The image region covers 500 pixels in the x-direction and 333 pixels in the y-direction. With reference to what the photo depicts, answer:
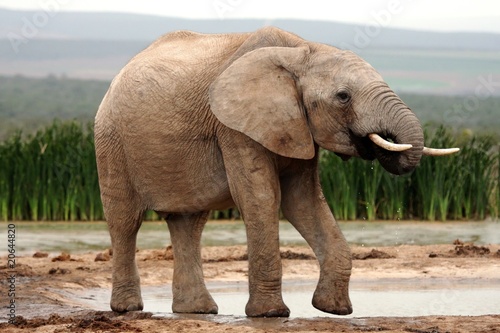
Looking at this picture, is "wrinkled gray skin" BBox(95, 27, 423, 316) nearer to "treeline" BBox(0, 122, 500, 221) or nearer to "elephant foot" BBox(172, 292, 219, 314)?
"elephant foot" BBox(172, 292, 219, 314)

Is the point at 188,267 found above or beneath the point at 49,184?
beneath

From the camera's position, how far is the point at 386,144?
10242 mm

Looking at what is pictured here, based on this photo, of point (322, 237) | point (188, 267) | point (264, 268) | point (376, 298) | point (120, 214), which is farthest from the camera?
point (376, 298)

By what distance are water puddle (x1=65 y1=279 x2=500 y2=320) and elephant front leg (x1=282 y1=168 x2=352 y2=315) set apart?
1.72 feet

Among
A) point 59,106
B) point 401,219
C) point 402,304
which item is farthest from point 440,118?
point 402,304

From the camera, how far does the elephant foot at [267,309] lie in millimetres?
11086

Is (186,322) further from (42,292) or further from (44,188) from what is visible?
(44,188)

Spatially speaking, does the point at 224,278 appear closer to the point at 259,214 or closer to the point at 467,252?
the point at 467,252

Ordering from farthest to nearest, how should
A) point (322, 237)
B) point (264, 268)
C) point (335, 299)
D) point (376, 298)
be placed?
point (376, 298) < point (322, 237) < point (335, 299) < point (264, 268)

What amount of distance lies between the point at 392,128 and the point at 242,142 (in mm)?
1261

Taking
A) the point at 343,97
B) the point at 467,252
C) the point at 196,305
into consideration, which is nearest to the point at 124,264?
the point at 196,305

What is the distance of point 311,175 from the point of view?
11.5m

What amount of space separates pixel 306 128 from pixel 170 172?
129cm

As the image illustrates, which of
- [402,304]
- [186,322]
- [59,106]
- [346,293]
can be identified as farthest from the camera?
[59,106]
